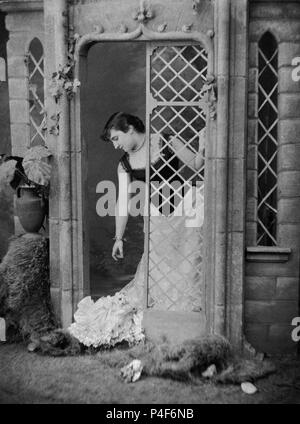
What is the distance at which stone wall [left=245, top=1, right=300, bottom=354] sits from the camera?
563cm

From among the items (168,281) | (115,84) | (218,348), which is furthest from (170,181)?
(115,84)

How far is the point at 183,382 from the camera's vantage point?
531 cm

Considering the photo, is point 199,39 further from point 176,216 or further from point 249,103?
point 176,216

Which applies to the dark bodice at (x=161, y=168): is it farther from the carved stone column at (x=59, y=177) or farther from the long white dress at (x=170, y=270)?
the carved stone column at (x=59, y=177)

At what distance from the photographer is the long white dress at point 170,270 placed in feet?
19.9

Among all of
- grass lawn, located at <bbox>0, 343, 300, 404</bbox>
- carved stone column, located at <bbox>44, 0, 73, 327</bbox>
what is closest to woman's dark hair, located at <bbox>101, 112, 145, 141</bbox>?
carved stone column, located at <bbox>44, 0, 73, 327</bbox>

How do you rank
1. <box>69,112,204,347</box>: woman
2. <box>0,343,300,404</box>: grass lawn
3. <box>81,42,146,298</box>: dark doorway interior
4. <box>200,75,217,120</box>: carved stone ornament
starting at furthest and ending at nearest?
<box>81,42,146,298</box>: dark doorway interior
<box>69,112,204,347</box>: woman
<box>200,75,217,120</box>: carved stone ornament
<box>0,343,300,404</box>: grass lawn

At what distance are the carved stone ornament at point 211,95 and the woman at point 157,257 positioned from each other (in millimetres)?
419

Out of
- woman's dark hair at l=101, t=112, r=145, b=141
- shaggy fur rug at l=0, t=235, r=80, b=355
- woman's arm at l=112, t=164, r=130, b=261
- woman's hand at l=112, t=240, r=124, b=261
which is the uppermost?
woman's dark hair at l=101, t=112, r=145, b=141

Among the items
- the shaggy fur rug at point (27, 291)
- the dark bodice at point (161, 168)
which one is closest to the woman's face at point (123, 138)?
the dark bodice at point (161, 168)

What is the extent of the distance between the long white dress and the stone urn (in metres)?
1.08

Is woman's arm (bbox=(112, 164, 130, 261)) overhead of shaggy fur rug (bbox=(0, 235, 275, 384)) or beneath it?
overhead

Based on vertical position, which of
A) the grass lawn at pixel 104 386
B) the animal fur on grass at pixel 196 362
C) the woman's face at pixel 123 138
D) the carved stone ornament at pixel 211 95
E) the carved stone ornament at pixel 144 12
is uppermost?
the carved stone ornament at pixel 144 12

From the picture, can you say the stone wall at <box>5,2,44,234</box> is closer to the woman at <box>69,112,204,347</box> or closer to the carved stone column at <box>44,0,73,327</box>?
the carved stone column at <box>44,0,73,327</box>
